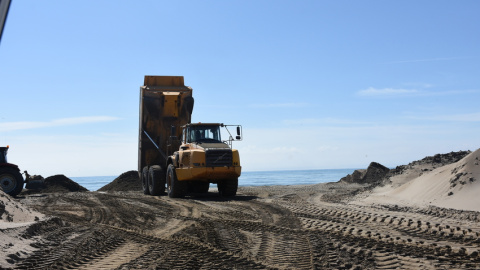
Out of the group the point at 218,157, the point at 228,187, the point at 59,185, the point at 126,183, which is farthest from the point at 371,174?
the point at 59,185

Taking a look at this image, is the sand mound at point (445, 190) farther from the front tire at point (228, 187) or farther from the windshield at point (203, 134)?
the windshield at point (203, 134)

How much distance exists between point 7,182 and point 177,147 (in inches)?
273

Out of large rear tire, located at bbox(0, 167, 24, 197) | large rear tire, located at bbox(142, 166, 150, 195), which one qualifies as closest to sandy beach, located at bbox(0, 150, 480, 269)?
large rear tire, located at bbox(0, 167, 24, 197)

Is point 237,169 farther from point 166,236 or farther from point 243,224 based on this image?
point 166,236

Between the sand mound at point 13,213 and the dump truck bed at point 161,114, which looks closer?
the sand mound at point 13,213

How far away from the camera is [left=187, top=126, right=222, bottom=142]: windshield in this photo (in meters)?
19.6

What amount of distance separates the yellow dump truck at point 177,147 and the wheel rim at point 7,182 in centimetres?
525

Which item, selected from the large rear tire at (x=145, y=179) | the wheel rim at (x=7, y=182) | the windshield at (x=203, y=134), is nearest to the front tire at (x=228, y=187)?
the windshield at (x=203, y=134)

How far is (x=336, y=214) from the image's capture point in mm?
13523

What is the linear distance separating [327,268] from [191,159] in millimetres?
11992

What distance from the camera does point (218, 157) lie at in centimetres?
1842

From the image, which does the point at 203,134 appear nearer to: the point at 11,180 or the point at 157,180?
the point at 157,180

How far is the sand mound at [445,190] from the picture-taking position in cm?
1609

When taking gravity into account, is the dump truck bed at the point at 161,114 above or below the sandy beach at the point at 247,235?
above
